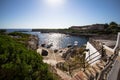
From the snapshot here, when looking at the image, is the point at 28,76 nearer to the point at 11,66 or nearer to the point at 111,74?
the point at 11,66

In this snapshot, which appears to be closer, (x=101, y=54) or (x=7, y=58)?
(x=7, y=58)

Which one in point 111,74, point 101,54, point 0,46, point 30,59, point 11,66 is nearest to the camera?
point 11,66

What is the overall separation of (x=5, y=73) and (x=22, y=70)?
612 millimetres

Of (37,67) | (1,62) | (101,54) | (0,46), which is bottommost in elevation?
(101,54)

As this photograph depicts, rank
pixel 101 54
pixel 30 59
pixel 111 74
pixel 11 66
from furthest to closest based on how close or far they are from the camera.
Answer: pixel 101 54, pixel 111 74, pixel 30 59, pixel 11 66

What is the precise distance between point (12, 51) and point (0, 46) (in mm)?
512

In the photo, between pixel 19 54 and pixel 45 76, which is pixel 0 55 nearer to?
pixel 19 54

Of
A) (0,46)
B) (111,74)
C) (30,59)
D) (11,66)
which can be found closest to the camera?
(11,66)

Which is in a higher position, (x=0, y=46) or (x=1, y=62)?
(x=0, y=46)

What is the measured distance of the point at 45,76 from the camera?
619 centimetres

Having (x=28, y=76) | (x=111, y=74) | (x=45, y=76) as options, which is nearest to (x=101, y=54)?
(x=111, y=74)

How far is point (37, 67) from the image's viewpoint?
249 inches

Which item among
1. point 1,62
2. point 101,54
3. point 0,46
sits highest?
point 0,46

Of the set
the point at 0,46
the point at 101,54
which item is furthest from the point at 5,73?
the point at 101,54
